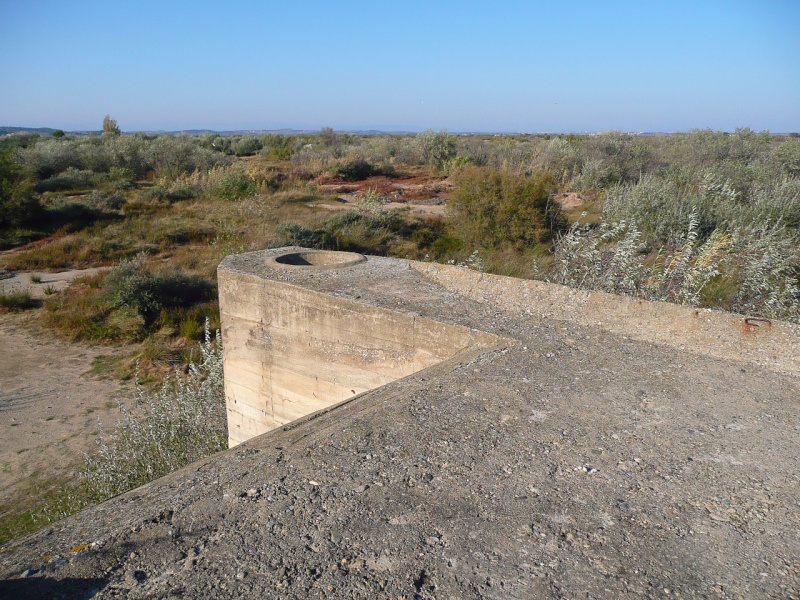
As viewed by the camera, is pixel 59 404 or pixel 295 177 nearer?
pixel 59 404

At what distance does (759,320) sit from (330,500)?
379cm

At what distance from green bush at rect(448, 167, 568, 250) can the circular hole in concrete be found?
21.4 ft

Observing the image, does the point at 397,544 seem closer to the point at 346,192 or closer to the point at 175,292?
the point at 175,292

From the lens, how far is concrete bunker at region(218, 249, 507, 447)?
17.8 feet

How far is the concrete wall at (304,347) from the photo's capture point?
5.40m

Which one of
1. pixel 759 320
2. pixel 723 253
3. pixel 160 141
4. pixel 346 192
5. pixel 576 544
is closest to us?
pixel 576 544

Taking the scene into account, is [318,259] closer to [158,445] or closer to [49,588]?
[158,445]

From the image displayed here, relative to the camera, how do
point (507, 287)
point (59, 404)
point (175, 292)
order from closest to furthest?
point (507, 287) → point (59, 404) → point (175, 292)

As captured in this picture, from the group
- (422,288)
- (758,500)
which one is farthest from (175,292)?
(758,500)

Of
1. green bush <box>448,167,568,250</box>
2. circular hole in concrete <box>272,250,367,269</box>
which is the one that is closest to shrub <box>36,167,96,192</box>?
green bush <box>448,167,568,250</box>

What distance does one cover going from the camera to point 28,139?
40.0 m

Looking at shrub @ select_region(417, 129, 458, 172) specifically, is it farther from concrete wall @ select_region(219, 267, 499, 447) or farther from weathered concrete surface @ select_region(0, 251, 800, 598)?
weathered concrete surface @ select_region(0, 251, 800, 598)

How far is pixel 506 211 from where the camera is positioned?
1377 centimetres

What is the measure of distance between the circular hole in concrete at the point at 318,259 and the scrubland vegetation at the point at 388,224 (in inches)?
67.9
